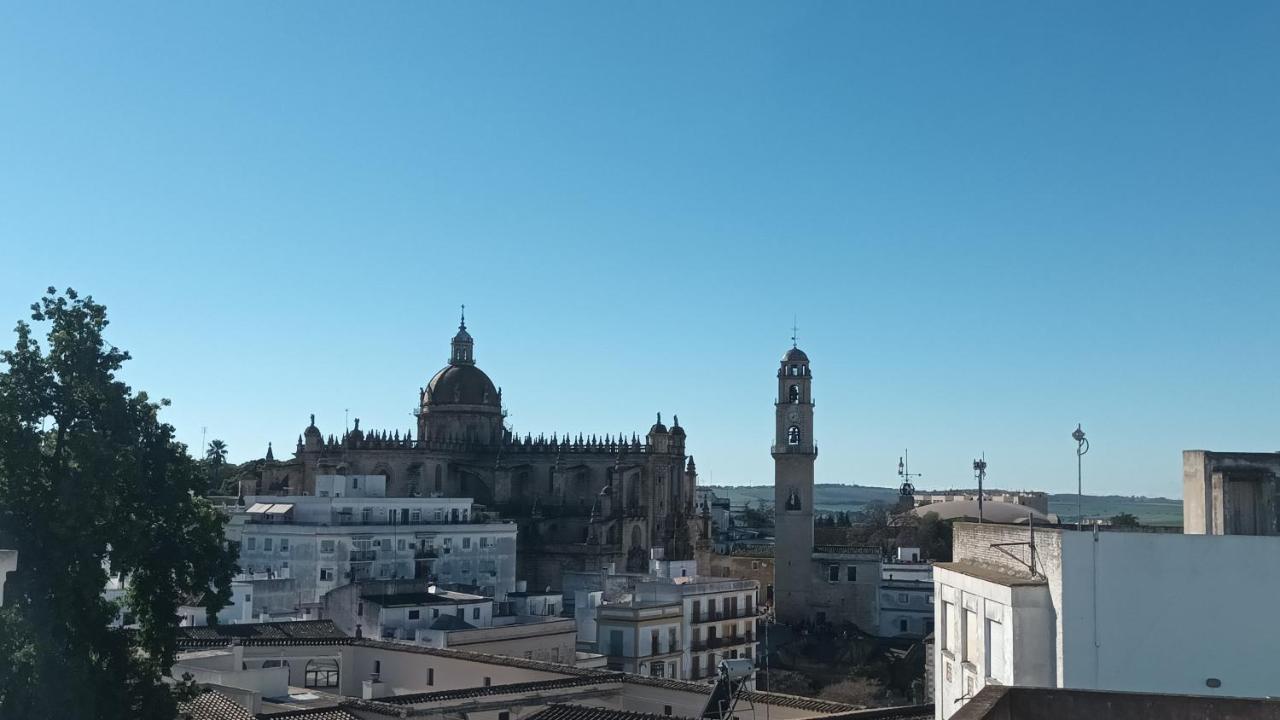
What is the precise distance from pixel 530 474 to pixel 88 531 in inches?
2473

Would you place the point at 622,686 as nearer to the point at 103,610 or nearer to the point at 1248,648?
the point at 103,610

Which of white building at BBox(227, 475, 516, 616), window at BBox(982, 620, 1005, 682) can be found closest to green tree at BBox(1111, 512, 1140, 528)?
window at BBox(982, 620, 1005, 682)

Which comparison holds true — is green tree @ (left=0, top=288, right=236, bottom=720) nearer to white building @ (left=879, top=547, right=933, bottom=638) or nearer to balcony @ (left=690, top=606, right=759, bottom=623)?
balcony @ (left=690, top=606, right=759, bottom=623)

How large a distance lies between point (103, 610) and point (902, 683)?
45.1 meters

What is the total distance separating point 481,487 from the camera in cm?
8206

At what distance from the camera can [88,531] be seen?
20.3m

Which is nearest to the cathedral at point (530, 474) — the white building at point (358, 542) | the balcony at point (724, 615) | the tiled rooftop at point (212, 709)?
the white building at point (358, 542)

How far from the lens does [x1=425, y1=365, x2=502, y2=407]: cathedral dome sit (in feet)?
274

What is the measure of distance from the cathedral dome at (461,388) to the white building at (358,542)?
16.8m

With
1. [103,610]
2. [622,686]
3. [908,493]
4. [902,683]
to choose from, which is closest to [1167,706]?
[103,610]

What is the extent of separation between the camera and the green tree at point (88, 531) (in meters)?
19.4

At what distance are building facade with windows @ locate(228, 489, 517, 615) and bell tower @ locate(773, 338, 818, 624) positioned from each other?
1553 centimetres

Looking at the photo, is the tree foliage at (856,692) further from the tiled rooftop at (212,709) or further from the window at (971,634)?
the window at (971,634)

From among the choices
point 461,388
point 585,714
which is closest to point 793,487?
point 461,388
